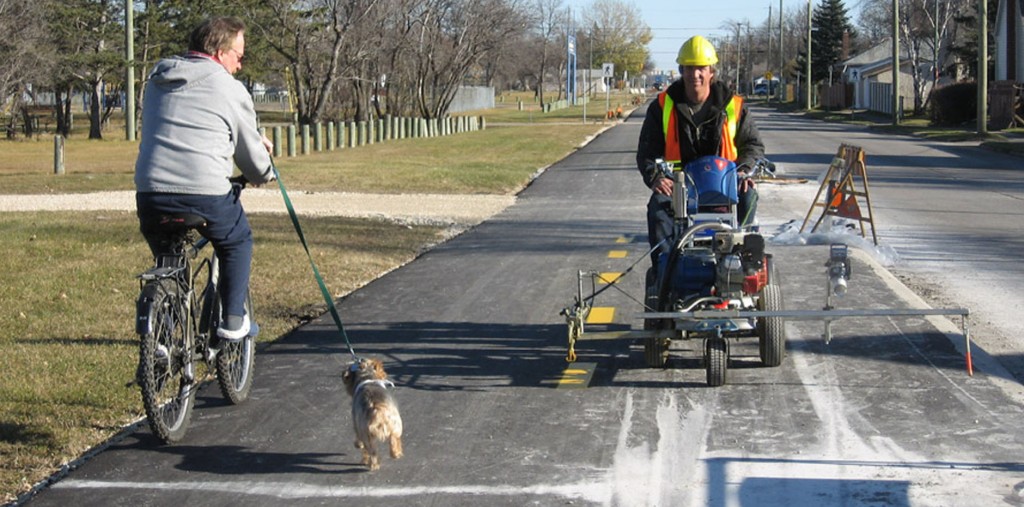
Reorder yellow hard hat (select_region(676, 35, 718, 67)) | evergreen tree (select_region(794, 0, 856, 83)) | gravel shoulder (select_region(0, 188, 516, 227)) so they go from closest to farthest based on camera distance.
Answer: yellow hard hat (select_region(676, 35, 718, 67)) → gravel shoulder (select_region(0, 188, 516, 227)) → evergreen tree (select_region(794, 0, 856, 83))

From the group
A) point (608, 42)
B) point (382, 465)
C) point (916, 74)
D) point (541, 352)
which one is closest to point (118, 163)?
point (541, 352)

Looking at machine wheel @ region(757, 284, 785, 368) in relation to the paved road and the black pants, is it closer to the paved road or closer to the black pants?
the paved road

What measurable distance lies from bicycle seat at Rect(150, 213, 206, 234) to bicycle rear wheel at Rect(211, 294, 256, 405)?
1.98ft

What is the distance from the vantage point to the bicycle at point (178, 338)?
564 centimetres

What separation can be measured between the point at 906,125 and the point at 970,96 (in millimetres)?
2887

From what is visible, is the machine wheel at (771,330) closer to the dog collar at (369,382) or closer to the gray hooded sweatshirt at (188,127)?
the dog collar at (369,382)

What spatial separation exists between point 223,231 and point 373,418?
4.44 ft

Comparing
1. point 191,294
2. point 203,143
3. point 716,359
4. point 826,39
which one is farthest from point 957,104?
point 826,39

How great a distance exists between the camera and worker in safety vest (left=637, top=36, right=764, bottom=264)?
7.74 meters

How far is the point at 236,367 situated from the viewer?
6.80 m

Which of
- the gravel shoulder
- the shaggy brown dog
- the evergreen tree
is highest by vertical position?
the evergreen tree

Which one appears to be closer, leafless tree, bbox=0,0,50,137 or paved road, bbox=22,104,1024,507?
paved road, bbox=22,104,1024,507

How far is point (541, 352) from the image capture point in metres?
8.12

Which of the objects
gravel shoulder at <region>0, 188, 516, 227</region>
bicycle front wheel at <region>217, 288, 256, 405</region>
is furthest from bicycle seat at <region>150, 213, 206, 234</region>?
gravel shoulder at <region>0, 188, 516, 227</region>
